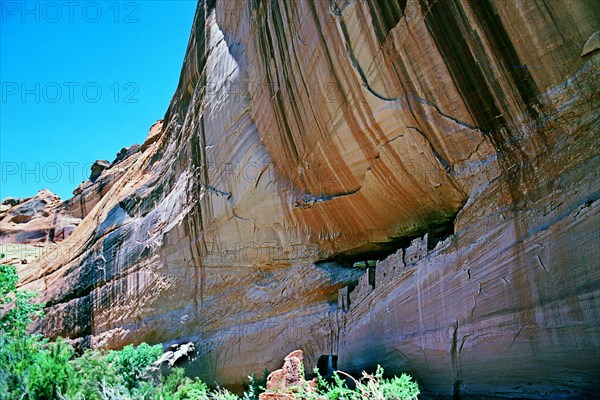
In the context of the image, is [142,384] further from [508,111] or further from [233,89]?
[508,111]

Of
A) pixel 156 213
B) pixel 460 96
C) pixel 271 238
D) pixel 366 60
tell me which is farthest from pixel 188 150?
pixel 460 96

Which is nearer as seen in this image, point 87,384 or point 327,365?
point 87,384

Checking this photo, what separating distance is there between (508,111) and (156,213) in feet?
36.5

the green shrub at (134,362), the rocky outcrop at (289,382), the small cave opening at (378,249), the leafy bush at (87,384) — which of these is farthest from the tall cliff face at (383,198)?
the green shrub at (134,362)

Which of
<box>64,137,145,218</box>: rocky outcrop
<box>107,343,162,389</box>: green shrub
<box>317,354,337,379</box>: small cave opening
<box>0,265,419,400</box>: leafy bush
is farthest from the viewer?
<box>64,137,145,218</box>: rocky outcrop

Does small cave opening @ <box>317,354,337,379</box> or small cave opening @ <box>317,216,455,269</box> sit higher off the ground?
small cave opening @ <box>317,216,455,269</box>

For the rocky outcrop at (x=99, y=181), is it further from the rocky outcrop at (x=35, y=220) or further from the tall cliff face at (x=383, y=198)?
the tall cliff face at (x=383, y=198)

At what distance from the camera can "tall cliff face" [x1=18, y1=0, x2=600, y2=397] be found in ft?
22.5

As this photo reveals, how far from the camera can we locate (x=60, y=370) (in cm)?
978

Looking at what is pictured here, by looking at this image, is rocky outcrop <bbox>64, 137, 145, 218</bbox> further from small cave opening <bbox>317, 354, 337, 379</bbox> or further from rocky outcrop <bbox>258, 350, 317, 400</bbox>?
rocky outcrop <bbox>258, 350, 317, 400</bbox>

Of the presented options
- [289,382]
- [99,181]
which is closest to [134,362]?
[289,382]

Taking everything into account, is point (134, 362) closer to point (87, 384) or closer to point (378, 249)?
point (87, 384)

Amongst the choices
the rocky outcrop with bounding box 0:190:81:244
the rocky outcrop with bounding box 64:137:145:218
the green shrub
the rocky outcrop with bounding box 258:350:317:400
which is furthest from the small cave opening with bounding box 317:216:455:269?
the rocky outcrop with bounding box 0:190:81:244

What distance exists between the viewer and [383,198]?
1055cm
